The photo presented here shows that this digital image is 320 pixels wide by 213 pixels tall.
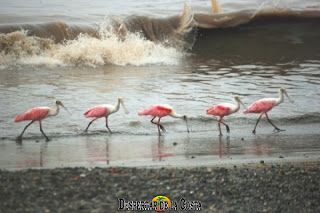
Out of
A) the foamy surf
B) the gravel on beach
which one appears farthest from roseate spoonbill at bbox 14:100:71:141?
the foamy surf

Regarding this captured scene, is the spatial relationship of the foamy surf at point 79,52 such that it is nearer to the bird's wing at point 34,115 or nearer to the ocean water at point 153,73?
the ocean water at point 153,73

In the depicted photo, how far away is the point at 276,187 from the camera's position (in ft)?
25.9

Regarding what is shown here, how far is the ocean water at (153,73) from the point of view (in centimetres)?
1084

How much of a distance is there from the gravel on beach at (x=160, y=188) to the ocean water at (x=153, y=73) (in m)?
1.22

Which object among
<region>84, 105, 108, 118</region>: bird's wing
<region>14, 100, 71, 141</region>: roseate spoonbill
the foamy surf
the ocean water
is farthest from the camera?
the foamy surf

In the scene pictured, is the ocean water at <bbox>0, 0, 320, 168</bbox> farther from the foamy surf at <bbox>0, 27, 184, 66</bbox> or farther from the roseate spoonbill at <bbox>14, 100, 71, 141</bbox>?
the roseate spoonbill at <bbox>14, 100, 71, 141</bbox>

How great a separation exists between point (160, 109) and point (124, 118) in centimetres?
108

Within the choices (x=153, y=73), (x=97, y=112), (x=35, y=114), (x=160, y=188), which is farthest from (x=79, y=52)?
(x=160, y=188)

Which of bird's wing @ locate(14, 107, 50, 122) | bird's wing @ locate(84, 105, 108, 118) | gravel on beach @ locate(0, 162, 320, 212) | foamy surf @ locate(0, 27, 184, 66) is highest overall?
gravel on beach @ locate(0, 162, 320, 212)

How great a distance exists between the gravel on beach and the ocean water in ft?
4.00

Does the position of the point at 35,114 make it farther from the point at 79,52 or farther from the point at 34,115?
the point at 79,52

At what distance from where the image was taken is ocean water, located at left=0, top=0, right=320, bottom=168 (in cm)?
1084

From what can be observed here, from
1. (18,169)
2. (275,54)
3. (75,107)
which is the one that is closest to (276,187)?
(18,169)

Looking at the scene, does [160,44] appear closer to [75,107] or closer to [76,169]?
[75,107]
